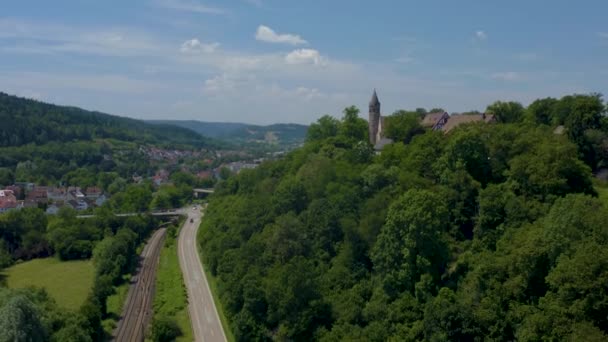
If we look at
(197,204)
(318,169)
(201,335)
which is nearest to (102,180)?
(197,204)

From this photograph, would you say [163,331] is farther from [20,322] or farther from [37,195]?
[37,195]

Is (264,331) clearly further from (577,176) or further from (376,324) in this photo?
(577,176)

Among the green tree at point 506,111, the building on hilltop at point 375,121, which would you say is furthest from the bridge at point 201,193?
the green tree at point 506,111

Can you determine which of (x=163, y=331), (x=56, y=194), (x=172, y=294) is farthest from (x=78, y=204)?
(x=163, y=331)

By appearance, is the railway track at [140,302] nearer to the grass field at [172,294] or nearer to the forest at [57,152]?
the grass field at [172,294]

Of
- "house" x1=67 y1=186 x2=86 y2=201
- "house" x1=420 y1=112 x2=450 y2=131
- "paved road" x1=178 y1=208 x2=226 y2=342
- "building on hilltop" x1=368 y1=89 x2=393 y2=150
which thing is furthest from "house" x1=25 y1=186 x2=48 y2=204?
"house" x1=420 y1=112 x2=450 y2=131

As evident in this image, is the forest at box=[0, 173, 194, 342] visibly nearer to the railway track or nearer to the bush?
the railway track

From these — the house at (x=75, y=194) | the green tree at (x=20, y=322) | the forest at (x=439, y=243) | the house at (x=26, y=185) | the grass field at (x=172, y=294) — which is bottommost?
the grass field at (x=172, y=294)
